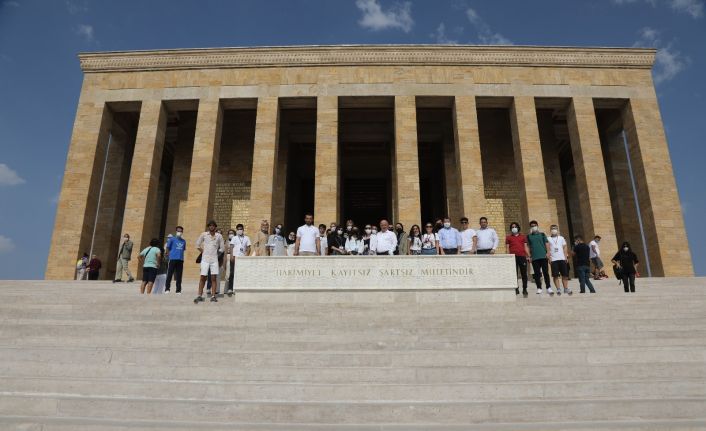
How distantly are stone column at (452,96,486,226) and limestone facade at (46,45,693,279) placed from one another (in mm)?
45

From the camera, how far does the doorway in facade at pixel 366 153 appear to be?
1991cm

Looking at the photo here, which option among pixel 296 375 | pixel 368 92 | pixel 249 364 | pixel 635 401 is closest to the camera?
pixel 635 401

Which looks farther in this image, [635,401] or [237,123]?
[237,123]

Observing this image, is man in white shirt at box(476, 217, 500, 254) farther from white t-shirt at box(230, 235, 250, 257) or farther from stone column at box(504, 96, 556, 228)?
stone column at box(504, 96, 556, 228)

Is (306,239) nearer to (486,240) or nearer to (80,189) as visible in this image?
(486,240)

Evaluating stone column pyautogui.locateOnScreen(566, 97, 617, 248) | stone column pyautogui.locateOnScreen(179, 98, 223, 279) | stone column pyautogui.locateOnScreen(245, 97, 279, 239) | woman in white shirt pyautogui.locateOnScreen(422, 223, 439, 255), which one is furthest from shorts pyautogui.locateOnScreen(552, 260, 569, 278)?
stone column pyautogui.locateOnScreen(179, 98, 223, 279)

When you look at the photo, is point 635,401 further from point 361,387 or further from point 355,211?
point 355,211

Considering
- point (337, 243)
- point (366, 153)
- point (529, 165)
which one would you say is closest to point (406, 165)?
point (529, 165)

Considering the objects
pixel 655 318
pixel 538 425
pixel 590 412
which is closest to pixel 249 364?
pixel 538 425

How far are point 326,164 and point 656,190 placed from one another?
1259 centimetres

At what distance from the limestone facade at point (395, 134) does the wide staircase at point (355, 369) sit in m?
9.72

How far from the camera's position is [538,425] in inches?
147

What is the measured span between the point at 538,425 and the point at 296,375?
7.61ft

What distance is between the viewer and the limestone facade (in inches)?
648
